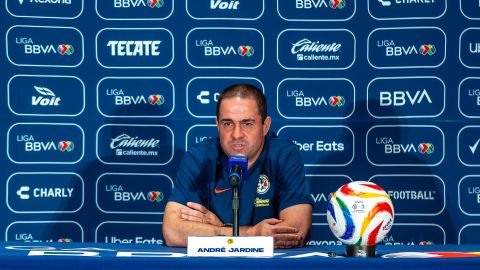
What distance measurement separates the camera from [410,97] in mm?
4387

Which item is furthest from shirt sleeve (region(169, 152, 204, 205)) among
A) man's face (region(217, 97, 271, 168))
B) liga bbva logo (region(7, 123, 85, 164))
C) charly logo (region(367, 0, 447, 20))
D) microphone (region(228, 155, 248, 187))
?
charly logo (region(367, 0, 447, 20))

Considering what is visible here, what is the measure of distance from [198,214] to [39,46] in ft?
5.76

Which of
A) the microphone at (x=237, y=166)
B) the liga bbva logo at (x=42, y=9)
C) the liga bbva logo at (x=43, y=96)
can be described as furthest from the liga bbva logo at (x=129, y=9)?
the microphone at (x=237, y=166)

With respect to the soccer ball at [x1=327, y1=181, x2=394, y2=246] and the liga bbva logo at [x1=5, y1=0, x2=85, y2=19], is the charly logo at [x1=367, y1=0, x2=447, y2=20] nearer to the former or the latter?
the liga bbva logo at [x1=5, y1=0, x2=85, y2=19]

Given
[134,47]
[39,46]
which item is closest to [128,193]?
[134,47]

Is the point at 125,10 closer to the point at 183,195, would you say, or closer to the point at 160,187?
the point at 160,187

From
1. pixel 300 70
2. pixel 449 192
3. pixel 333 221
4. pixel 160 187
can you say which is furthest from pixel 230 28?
pixel 333 221

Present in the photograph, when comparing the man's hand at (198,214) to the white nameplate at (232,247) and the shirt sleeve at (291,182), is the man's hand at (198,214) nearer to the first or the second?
the shirt sleeve at (291,182)

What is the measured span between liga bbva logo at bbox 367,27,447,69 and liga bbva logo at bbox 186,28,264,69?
27.6 inches

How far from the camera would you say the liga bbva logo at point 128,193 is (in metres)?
4.43

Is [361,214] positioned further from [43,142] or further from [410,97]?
[43,142]

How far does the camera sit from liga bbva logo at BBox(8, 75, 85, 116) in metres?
4.38

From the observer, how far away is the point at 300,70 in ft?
14.6

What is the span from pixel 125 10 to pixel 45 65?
587 mm
